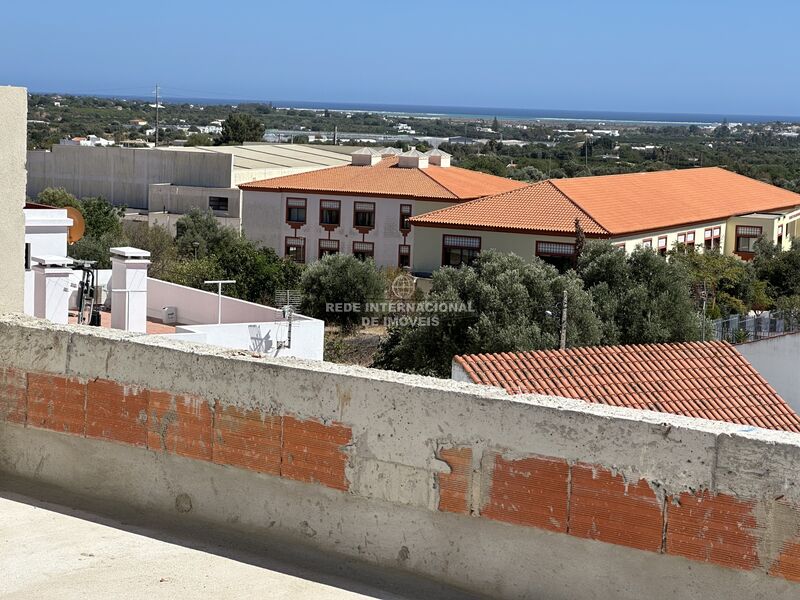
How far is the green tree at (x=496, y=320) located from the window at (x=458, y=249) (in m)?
16.4

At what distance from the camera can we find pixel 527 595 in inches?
182

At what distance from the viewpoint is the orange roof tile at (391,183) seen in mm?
53719

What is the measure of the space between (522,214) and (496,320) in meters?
19.1

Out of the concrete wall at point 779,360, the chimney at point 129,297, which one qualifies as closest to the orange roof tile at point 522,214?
the concrete wall at point 779,360

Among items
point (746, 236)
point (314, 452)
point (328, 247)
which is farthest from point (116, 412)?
point (746, 236)

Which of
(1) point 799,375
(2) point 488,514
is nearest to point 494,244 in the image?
(1) point 799,375

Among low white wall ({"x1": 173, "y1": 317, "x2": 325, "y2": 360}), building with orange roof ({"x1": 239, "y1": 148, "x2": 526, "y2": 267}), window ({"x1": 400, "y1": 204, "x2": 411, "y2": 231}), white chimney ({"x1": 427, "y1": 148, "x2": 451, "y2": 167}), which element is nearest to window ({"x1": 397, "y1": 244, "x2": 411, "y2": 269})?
building with orange roof ({"x1": 239, "y1": 148, "x2": 526, "y2": 267})

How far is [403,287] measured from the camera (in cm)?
4238

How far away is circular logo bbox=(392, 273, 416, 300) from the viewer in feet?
135

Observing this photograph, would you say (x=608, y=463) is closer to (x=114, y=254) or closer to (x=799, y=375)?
(x=114, y=254)

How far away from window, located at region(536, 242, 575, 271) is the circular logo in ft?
15.6

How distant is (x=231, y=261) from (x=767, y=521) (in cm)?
3686

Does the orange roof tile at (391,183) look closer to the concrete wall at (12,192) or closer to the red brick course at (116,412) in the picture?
the concrete wall at (12,192)

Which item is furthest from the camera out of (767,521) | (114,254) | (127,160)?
(127,160)
